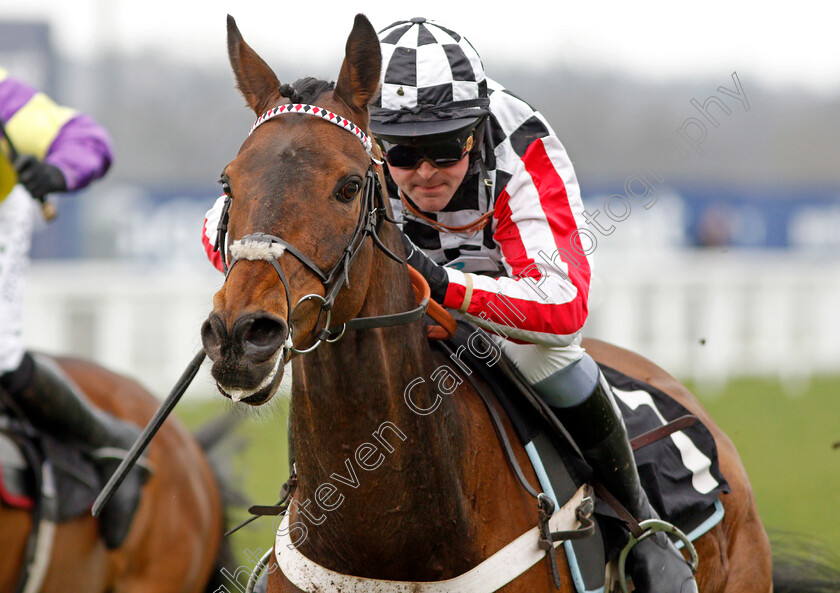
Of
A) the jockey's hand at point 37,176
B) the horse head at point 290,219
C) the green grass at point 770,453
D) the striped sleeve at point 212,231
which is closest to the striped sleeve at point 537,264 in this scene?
the horse head at point 290,219

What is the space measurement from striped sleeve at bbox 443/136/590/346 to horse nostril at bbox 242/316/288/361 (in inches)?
30.6

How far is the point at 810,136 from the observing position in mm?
26094

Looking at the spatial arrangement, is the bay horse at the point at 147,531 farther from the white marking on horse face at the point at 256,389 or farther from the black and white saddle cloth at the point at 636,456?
the white marking on horse face at the point at 256,389

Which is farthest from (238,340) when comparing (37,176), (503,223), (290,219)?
(37,176)

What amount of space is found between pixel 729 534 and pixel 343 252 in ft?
7.61

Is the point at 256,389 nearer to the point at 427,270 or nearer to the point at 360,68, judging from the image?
the point at 427,270

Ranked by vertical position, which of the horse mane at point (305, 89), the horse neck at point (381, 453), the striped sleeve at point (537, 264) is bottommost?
the horse neck at point (381, 453)

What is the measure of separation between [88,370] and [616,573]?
11.4 feet

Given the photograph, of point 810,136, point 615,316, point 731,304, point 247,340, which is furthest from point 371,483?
point 810,136

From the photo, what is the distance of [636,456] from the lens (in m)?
3.69

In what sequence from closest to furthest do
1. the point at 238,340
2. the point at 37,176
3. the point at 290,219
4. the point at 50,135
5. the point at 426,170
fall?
the point at 238,340 < the point at 290,219 < the point at 426,170 < the point at 37,176 < the point at 50,135

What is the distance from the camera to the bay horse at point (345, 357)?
2.26 metres

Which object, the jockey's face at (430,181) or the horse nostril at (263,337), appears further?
the jockey's face at (430,181)

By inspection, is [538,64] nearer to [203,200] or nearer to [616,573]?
[203,200]
